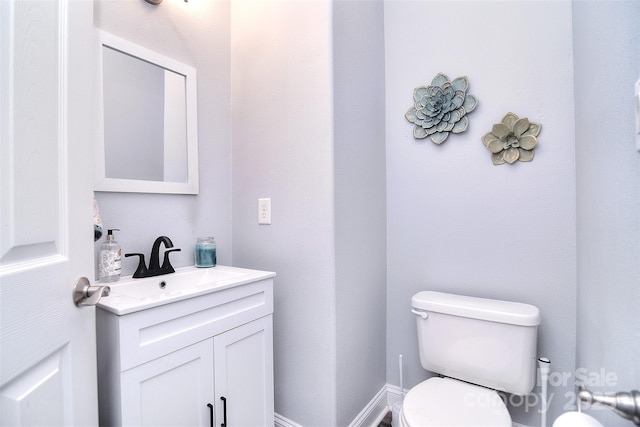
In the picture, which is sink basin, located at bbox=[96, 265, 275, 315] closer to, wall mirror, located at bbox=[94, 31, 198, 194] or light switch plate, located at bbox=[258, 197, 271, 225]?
light switch plate, located at bbox=[258, 197, 271, 225]

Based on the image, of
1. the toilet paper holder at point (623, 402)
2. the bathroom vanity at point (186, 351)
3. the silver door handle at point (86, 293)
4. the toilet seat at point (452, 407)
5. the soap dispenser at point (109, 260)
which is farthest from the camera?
the soap dispenser at point (109, 260)

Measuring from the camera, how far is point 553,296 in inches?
50.1

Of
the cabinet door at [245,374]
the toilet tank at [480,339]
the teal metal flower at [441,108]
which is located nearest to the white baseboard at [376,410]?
the cabinet door at [245,374]

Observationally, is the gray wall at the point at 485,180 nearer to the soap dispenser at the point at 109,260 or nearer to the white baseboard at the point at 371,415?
the white baseboard at the point at 371,415

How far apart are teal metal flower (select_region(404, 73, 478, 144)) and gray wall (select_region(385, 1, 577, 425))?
0.04 metres

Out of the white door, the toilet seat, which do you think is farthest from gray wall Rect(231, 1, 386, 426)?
the white door

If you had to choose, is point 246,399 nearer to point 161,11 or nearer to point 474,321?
point 474,321

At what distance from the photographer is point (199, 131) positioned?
4.84 feet

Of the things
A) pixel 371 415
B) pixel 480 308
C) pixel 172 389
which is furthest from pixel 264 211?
pixel 371 415

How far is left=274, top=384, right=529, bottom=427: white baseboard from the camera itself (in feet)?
4.58

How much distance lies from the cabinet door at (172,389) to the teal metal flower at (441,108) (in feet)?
4.61

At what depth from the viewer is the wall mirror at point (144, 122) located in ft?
3.81

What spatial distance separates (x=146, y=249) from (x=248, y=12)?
4.34 ft

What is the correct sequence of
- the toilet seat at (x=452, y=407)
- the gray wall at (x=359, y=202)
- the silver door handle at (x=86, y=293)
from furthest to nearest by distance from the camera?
the gray wall at (x=359, y=202) < the toilet seat at (x=452, y=407) < the silver door handle at (x=86, y=293)
